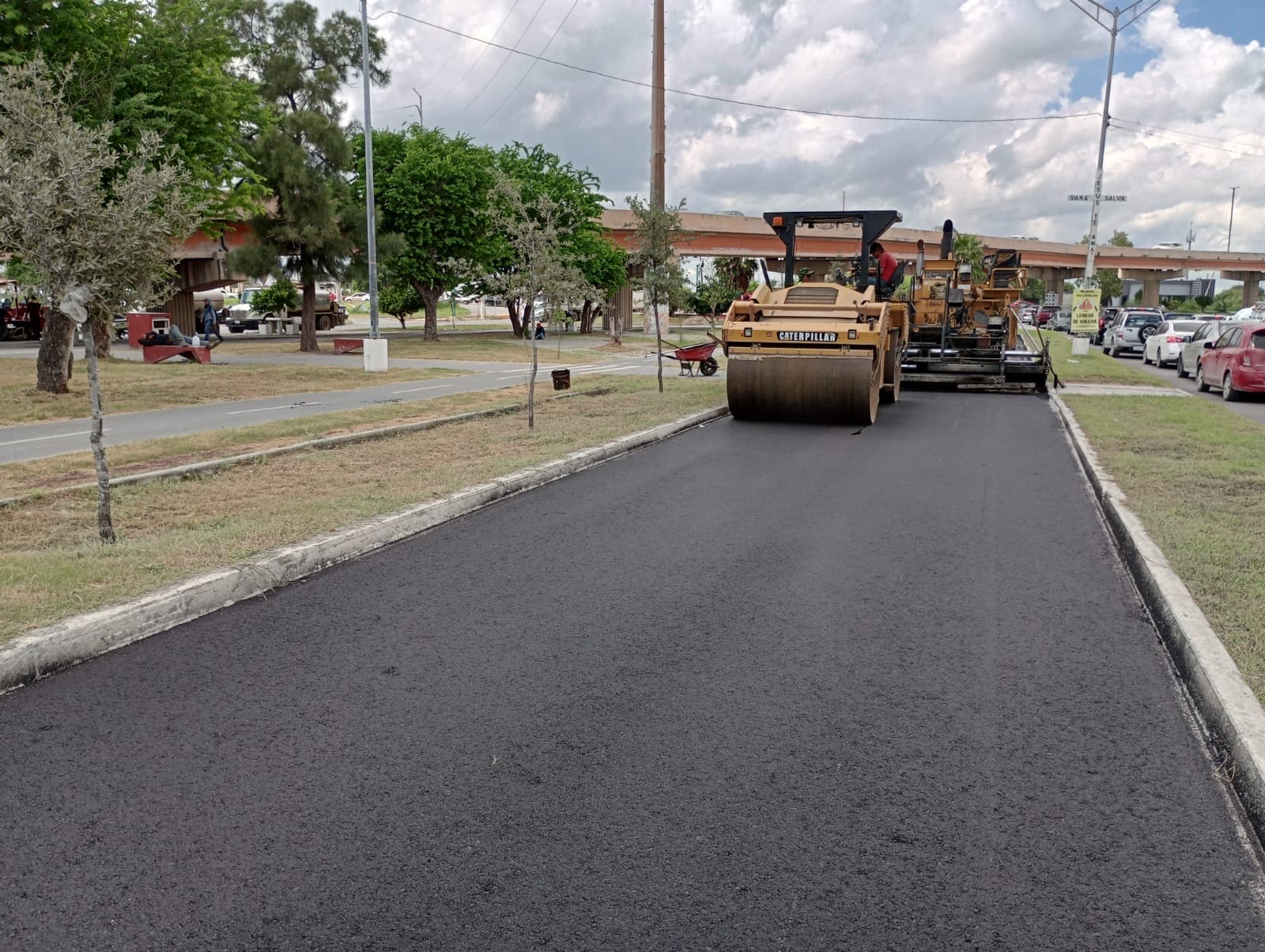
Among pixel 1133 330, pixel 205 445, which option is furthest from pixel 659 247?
pixel 1133 330

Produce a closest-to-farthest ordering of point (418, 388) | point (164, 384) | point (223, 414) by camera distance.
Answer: point (223, 414), point (164, 384), point (418, 388)

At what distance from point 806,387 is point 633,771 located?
35.6 ft

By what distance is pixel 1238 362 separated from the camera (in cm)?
1961

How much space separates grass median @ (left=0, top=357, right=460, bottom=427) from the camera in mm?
16938

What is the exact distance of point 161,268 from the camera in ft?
24.1

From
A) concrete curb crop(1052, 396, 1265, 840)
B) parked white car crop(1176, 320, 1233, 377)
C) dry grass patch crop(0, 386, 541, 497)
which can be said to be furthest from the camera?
parked white car crop(1176, 320, 1233, 377)

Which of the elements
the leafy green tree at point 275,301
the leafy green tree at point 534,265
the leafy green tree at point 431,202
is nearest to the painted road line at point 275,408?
the leafy green tree at point 534,265

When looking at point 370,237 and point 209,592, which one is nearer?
point 209,592

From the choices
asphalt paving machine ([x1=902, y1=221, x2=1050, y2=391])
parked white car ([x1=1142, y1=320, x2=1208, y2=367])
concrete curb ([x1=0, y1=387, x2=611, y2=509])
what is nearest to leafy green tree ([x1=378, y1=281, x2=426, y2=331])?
parked white car ([x1=1142, y1=320, x2=1208, y2=367])

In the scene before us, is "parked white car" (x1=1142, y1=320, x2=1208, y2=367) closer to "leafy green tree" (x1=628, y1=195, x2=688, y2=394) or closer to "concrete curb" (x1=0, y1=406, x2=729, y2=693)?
"leafy green tree" (x1=628, y1=195, x2=688, y2=394)

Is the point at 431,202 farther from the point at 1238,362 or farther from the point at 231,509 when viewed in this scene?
the point at 231,509

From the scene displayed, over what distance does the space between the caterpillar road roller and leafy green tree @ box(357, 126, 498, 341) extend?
26.6 metres

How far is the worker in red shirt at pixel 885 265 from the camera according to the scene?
16469 millimetres

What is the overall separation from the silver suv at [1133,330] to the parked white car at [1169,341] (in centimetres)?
432
